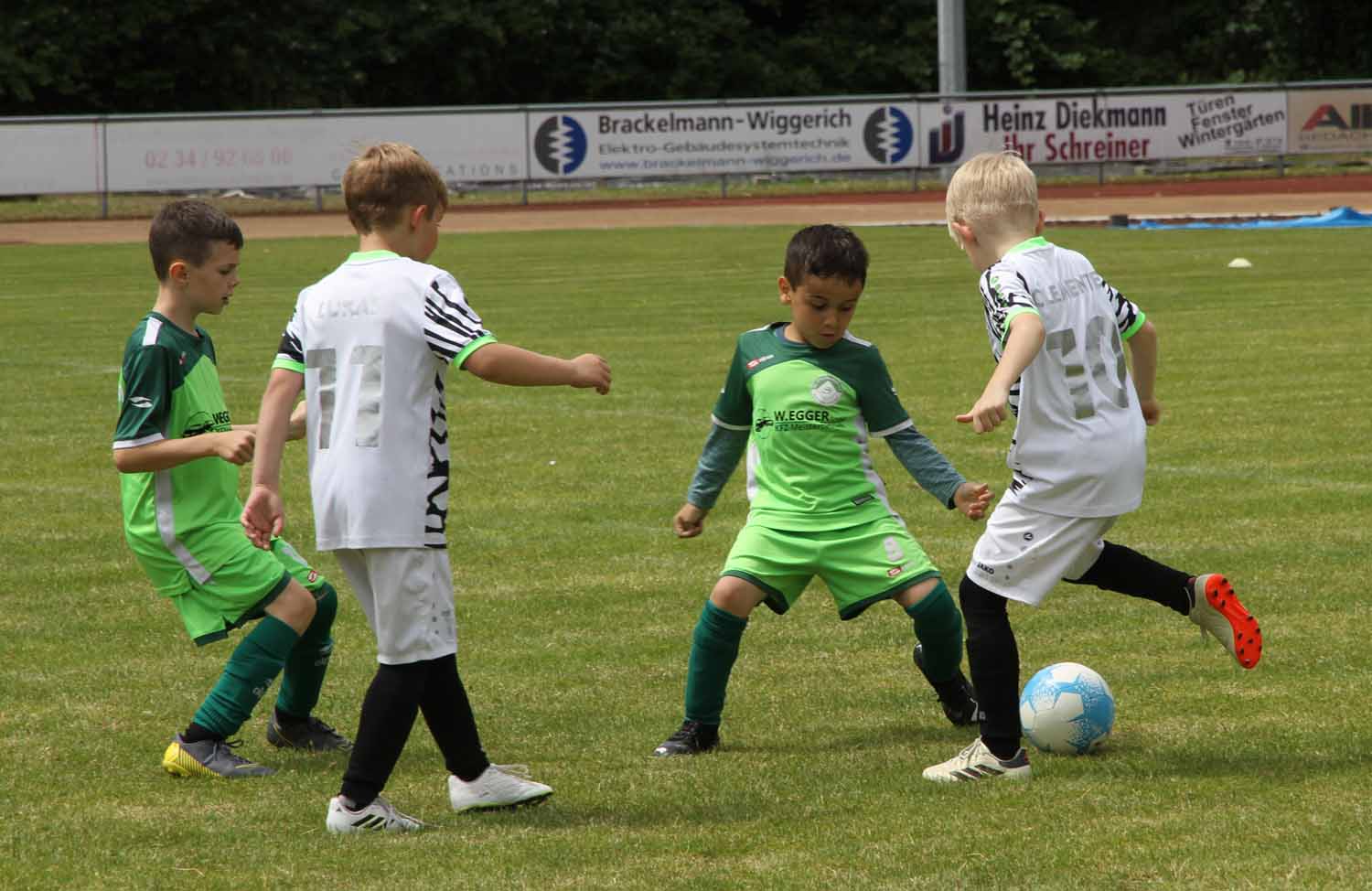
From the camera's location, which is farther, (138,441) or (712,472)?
(712,472)

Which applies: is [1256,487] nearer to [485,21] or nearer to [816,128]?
[816,128]

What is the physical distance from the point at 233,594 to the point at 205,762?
0.46 metres

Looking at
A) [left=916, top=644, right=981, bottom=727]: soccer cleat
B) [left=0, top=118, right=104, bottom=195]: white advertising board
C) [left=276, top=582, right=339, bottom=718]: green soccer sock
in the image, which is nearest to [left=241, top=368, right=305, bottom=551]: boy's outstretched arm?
[left=276, top=582, right=339, bottom=718]: green soccer sock

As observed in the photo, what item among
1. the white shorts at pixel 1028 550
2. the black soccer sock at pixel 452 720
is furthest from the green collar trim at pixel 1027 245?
the black soccer sock at pixel 452 720

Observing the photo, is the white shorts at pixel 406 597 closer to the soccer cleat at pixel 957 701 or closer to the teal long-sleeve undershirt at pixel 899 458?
Result: the teal long-sleeve undershirt at pixel 899 458

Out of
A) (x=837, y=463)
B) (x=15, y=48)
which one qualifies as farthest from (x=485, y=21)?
(x=837, y=463)

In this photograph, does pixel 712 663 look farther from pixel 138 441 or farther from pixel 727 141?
pixel 727 141

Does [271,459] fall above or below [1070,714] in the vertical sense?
above

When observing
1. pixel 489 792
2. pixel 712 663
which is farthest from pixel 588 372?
pixel 712 663

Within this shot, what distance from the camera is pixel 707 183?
123 ft

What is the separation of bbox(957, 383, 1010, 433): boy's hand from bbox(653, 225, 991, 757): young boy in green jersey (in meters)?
0.87

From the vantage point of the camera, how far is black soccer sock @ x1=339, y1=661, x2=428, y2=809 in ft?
14.2

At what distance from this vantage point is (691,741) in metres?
5.05

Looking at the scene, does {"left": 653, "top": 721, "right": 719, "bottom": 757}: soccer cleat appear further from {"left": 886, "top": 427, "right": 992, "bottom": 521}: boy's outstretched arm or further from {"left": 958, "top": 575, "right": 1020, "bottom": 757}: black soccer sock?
{"left": 886, "top": 427, "right": 992, "bottom": 521}: boy's outstretched arm
